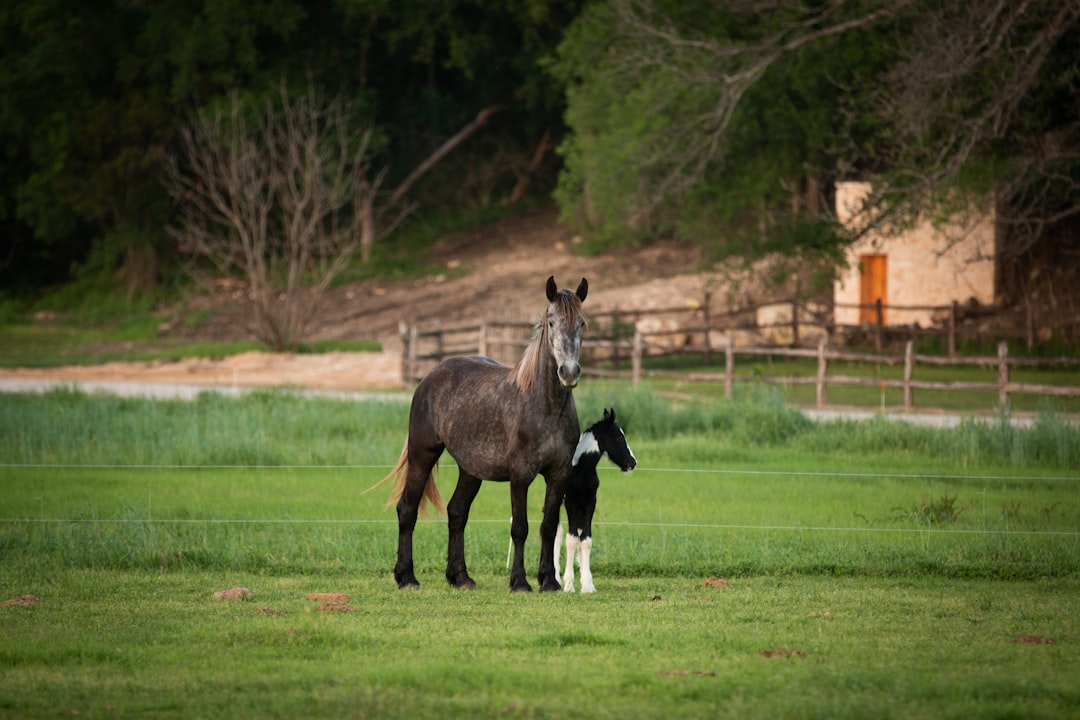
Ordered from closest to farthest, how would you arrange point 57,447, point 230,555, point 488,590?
point 488,590, point 230,555, point 57,447

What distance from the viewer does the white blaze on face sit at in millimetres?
10742

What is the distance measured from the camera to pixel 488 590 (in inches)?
422

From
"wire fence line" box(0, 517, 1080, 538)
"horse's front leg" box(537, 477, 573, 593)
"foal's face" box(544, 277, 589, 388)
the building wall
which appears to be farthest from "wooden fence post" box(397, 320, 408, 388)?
"foal's face" box(544, 277, 589, 388)

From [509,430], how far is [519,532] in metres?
0.73

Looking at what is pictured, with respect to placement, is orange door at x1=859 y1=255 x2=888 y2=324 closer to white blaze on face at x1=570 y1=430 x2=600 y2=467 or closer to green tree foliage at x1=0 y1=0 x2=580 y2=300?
green tree foliage at x1=0 y1=0 x2=580 y2=300

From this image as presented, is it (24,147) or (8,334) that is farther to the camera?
(24,147)

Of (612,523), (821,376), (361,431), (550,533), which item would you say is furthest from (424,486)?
(821,376)

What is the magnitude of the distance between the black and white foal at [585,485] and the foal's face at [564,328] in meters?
0.82

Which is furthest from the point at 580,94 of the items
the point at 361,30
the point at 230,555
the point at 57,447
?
the point at 230,555

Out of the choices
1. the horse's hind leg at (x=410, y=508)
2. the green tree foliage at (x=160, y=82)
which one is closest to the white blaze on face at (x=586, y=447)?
the horse's hind leg at (x=410, y=508)

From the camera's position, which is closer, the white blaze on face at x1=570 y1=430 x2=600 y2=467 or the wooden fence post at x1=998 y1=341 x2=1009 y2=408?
the white blaze on face at x1=570 y1=430 x2=600 y2=467

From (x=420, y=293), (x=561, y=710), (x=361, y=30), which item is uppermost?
(x=361, y=30)

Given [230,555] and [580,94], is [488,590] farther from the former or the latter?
[580,94]

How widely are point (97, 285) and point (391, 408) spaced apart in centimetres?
3367
